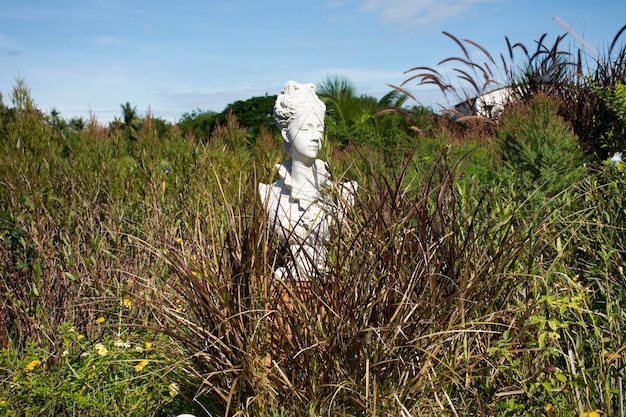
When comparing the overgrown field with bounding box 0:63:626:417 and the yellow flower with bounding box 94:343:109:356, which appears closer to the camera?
the overgrown field with bounding box 0:63:626:417

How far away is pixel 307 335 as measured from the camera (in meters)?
2.70

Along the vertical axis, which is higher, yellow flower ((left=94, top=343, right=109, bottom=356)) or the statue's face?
the statue's face

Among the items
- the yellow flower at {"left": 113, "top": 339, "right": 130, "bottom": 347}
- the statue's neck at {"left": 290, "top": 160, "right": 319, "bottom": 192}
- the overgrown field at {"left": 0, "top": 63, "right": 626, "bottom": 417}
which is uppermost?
the statue's neck at {"left": 290, "top": 160, "right": 319, "bottom": 192}

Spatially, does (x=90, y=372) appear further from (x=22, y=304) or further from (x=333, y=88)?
(x=333, y=88)

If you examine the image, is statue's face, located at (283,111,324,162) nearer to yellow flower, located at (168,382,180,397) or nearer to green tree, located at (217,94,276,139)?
yellow flower, located at (168,382,180,397)

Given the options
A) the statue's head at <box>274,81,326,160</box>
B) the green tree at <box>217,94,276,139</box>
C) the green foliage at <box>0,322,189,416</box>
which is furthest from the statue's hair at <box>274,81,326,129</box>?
the green tree at <box>217,94,276,139</box>

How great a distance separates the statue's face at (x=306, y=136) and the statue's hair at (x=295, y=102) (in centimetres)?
5

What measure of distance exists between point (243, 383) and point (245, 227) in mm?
639

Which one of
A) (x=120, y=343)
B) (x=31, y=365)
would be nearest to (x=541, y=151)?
(x=120, y=343)

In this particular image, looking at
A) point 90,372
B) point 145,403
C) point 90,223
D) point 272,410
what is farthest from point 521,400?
point 90,223

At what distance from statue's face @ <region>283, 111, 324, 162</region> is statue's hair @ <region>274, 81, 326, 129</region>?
0.16 ft

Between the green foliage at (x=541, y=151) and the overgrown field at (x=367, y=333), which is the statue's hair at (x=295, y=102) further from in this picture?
the green foliage at (x=541, y=151)

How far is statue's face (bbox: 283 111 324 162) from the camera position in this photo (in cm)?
450

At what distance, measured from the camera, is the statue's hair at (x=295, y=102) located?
4.56 m
